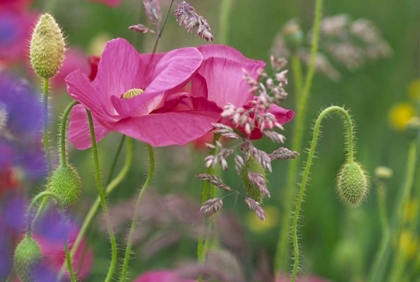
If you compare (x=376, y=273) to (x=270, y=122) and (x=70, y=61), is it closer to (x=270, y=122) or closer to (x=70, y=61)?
(x=270, y=122)

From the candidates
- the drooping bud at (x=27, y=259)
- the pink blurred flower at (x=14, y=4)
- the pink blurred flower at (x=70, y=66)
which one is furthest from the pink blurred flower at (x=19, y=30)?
the drooping bud at (x=27, y=259)

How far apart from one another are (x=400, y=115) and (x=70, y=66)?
1.01 m

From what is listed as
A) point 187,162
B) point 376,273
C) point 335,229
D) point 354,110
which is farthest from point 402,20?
point 376,273

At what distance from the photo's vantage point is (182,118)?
79 centimetres

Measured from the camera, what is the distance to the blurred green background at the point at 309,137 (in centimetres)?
179

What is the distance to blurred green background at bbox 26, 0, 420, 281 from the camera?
179cm

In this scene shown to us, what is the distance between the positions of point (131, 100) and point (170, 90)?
47 millimetres

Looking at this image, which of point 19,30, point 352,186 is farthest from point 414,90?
point 352,186

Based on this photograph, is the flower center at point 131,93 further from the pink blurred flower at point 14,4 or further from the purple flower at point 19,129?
the pink blurred flower at point 14,4

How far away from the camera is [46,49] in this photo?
2.77ft

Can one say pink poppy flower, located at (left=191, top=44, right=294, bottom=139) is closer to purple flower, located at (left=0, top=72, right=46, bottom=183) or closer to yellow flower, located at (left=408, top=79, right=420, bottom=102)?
purple flower, located at (left=0, top=72, right=46, bottom=183)

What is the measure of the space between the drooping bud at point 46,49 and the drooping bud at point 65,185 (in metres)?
0.11

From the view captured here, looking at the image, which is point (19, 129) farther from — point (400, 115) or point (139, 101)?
point (400, 115)

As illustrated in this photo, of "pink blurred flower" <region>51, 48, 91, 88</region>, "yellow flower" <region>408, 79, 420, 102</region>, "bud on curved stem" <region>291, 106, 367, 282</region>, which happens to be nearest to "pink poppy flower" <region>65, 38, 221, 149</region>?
"bud on curved stem" <region>291, 106, 367, 282</region>
